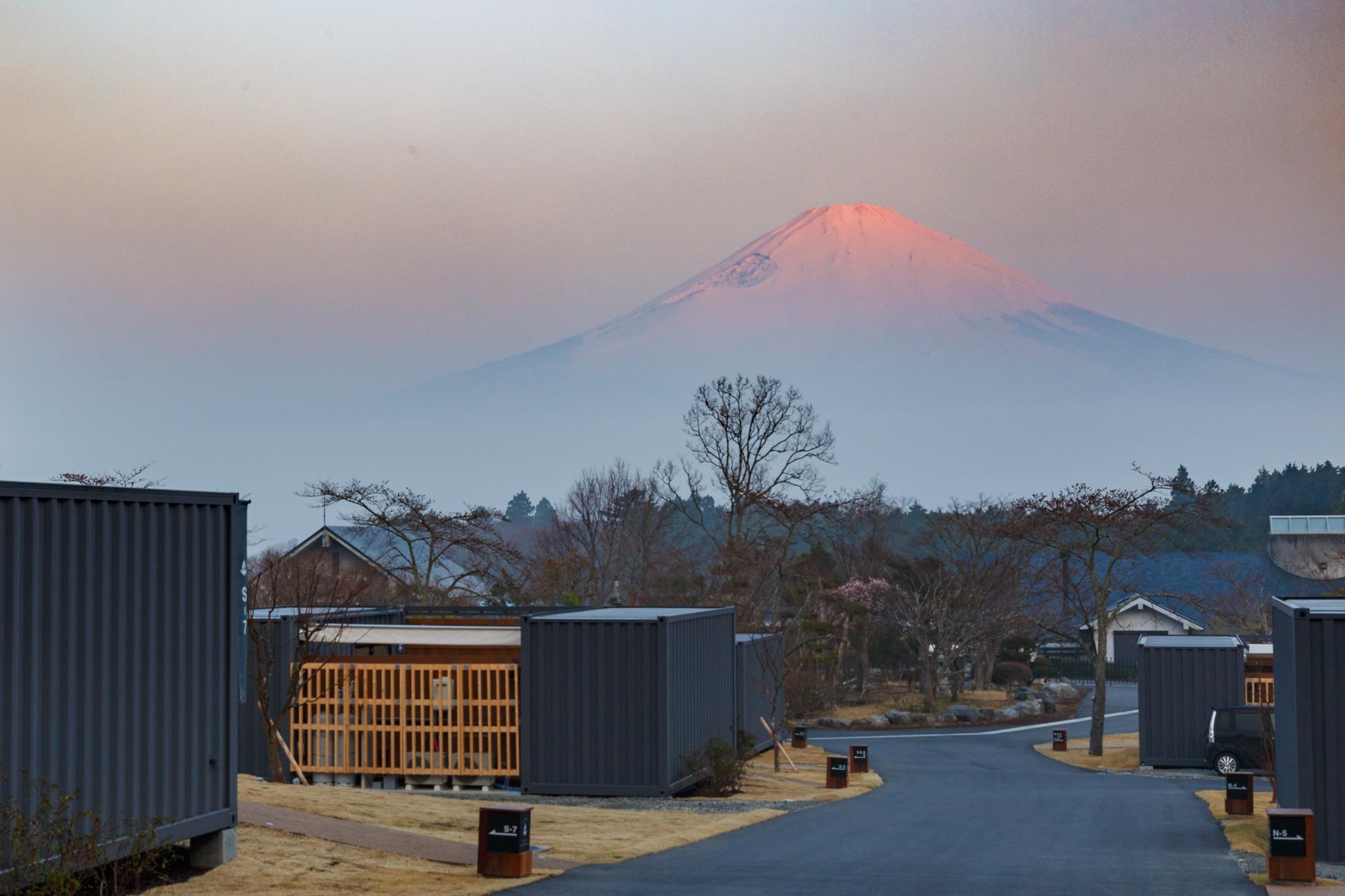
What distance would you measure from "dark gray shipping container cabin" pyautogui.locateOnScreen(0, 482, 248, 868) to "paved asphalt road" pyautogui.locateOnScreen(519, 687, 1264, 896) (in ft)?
9.91

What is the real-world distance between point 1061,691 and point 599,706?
3698cm

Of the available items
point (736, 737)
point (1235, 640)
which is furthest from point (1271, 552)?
point (736, 737)

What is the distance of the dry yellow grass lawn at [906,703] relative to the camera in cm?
4697

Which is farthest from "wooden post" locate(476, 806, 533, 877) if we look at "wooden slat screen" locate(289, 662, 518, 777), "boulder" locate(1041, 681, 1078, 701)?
→ "boulder" locate(1041, 681, 1078, 701)

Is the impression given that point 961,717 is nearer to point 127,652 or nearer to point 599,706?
point 599,706

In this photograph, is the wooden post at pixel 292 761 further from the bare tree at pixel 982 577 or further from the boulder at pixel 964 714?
the bare tree at pixel 982 577

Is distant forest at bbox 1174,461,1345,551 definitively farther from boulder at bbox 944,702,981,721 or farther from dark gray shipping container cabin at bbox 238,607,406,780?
dark gray shipping container cabin at bbox 238,607,406,780

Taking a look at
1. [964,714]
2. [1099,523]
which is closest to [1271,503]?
[964,714]

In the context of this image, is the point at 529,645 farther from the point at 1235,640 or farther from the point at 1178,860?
the point at 1235,640

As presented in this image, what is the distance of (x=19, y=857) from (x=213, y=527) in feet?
10.7

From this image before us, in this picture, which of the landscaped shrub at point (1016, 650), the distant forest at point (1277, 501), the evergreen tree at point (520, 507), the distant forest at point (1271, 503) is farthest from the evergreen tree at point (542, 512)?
the landscaped shrub at point (1016, 650)

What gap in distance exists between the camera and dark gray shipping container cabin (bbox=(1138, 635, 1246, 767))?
93.9 feet

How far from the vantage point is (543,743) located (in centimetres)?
2025

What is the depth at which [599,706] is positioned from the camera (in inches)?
792
